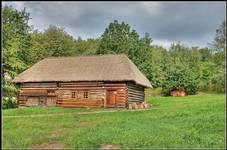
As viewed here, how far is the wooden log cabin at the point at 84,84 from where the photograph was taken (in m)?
35.5

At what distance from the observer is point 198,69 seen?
65062mm

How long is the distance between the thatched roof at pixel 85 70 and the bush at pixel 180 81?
13.1 meters

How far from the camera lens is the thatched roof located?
3575 cm

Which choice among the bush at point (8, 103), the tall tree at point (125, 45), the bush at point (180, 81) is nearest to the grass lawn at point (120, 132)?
the bush at point (8, 103)

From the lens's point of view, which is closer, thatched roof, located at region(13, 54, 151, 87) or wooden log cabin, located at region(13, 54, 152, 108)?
wooden log cabin, located at region(13, 54, 152, 108)

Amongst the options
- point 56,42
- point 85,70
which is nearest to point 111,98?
point 85,70

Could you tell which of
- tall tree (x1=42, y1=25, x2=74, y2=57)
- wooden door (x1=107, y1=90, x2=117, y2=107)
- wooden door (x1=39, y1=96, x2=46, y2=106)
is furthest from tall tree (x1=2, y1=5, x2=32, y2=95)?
tall tree (x1=42, y1=25, x2=74, y2=57)

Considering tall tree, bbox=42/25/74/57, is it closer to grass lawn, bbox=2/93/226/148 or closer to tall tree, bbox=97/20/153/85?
tall tree, bbox=97/20/153/85

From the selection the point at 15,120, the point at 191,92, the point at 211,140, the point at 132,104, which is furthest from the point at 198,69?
the point at 211,140

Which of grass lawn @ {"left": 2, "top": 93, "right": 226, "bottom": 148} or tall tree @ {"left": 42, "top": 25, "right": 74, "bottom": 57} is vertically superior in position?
tall tree @ {"left": 42, "top": 25, "right": 74, "bottom": 57}

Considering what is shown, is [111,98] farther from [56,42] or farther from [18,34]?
[56,42]

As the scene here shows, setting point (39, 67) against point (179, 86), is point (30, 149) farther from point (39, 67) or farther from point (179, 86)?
point (179, 86)

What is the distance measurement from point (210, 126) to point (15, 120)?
1193 cm

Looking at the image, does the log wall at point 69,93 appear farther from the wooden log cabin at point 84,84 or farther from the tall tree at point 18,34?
the tall tree at point 18,34
